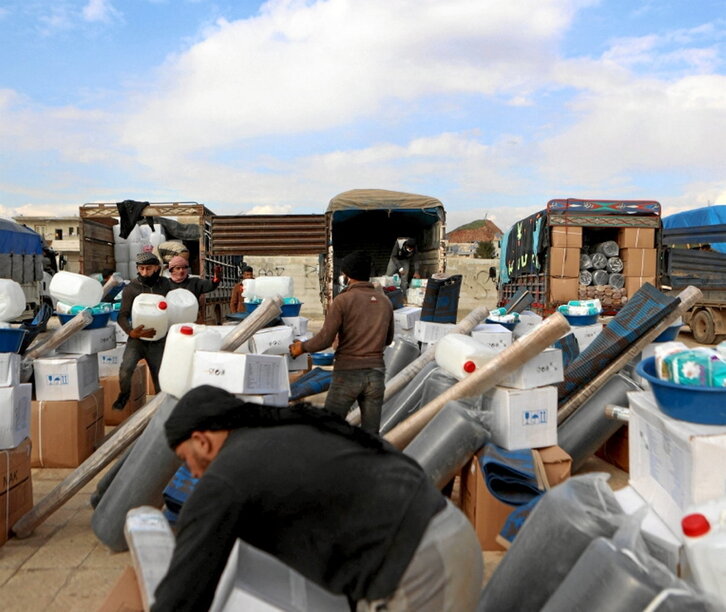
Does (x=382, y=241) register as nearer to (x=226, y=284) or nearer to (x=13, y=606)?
(x=226, y=284)

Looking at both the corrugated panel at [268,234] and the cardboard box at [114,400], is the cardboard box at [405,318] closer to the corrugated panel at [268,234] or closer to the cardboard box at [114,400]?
the cardboard box at [114,400]

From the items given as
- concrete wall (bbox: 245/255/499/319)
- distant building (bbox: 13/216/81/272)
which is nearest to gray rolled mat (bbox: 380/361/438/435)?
concrete wall (bbox: 245/255/499/319)

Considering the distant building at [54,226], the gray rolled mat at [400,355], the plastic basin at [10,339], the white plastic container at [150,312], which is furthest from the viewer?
the distant building at [54,226]

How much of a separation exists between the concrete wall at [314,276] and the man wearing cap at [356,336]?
15466mm

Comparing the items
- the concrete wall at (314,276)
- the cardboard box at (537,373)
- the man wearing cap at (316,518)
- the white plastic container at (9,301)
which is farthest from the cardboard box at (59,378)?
the concrete wall at (314,276)

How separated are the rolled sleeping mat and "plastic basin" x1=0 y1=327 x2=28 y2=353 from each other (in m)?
3.72

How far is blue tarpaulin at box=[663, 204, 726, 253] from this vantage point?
41.9ft

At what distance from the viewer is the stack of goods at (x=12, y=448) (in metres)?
3.52

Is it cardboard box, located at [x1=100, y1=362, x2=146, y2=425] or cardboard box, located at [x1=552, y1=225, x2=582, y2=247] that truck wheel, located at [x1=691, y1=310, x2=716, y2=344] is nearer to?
cardboard box, located at [x1=552, y1=225, x2=582, y2=247]

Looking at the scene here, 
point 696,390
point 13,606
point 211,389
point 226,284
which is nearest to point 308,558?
point 211,389

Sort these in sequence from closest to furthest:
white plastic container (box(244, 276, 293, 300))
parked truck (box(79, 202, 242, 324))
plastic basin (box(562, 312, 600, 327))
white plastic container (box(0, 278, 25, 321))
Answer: white plastic container (box(0, 278, 25, 321)) → plastic basin (box(562, 312, 600, 327)) → white plastic container (box(244, 276, 293, 300)) → parked truck (box(79, 202, 242, 324))

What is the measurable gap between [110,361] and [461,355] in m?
4.16

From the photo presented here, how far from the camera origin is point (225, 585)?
147 cm

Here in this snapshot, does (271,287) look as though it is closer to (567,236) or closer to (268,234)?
(567,236)
